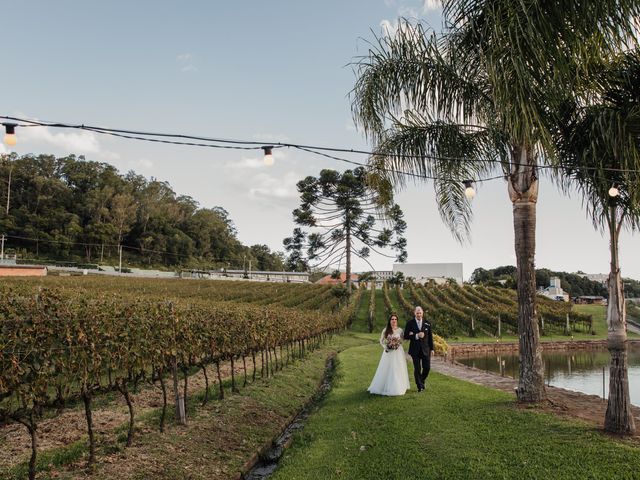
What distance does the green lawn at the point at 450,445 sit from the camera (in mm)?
4828

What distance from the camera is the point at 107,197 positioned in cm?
8375

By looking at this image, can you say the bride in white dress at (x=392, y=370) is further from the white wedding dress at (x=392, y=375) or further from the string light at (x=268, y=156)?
the string light at (x=268, y=156)

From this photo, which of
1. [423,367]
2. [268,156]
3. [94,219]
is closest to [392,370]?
[423,367]

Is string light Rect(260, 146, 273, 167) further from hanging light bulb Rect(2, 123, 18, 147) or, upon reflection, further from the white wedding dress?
the white wedding dress

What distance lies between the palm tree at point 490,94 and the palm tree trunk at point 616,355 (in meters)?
1.40

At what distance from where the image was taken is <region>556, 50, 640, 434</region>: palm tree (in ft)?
19.6

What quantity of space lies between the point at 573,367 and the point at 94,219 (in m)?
78.6

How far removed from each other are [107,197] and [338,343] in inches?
2790

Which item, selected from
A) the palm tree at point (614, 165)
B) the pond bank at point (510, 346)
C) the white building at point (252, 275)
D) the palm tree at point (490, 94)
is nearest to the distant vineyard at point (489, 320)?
the pond bank at point (510, 346)

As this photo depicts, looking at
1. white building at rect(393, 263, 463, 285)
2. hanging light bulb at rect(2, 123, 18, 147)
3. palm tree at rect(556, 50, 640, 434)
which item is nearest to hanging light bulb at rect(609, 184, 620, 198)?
palm tree at rect(556, 50, 640, 434)

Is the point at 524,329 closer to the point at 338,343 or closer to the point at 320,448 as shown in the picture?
the point at 320,448

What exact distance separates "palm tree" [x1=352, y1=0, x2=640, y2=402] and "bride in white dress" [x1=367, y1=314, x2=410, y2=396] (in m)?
2.13

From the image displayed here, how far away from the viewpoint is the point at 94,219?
82.1 meters

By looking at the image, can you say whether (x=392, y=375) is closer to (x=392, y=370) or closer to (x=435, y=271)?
(x=392, y=370)
